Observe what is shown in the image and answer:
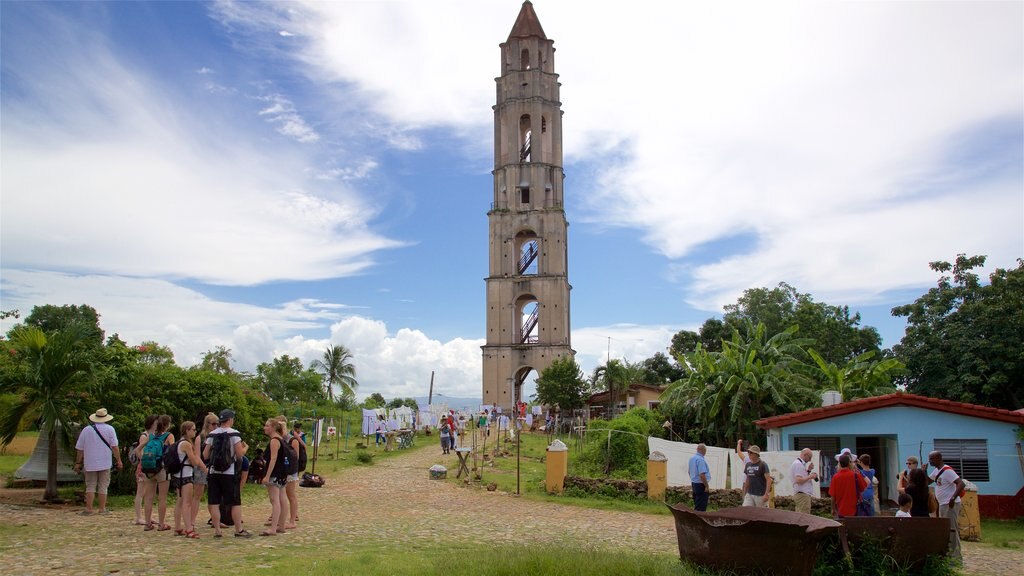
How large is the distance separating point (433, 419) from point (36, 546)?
109 ft

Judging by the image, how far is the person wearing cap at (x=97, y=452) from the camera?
482 inches

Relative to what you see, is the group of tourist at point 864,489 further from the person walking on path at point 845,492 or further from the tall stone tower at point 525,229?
the tall stone tower at point 525,229

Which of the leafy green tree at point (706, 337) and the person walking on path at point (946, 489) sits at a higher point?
the leafy green tree at point (706, 337)

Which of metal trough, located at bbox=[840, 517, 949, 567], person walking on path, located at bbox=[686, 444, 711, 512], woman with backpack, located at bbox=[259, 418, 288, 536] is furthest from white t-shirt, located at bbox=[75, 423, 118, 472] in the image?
metal trough, located at bbox=[840, 517, 949, 567]

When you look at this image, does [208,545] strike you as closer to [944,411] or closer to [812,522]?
[812,522]

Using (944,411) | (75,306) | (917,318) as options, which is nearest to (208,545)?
(944,411)

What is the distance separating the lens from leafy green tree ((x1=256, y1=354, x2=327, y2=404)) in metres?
48.5

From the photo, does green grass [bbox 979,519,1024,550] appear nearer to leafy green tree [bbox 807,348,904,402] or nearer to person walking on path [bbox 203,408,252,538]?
leafy green tree [bbox 807,348,904,402]

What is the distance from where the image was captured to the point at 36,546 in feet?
32.2

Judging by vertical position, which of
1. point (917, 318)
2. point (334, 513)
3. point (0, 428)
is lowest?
point (334, 513)

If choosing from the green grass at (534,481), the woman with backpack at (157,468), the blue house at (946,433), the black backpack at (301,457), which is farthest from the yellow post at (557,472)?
the woman with backpack at (157,468)

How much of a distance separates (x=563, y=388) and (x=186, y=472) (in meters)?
33.9

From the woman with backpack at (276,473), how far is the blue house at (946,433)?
1243 centimetres

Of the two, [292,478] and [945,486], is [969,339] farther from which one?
[292,478]
